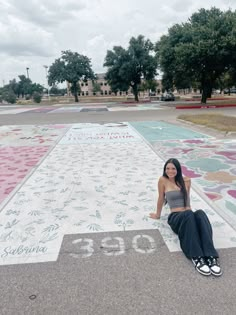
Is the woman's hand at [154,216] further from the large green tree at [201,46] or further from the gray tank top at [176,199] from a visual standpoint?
the large green tree at [201,46]

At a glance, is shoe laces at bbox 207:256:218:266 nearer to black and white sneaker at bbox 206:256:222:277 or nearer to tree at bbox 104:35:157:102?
black and white sneaker at bbox 206:256:222:277

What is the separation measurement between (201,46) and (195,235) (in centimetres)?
2396

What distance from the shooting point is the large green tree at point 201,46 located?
2406 cm

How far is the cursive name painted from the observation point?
3313 mm

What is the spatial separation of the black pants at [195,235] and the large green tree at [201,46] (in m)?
23.5

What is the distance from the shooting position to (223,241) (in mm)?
3420

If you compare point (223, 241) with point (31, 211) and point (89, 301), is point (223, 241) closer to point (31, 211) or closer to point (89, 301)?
point (89, 301)

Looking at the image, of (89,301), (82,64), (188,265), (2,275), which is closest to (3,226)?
(2,275)

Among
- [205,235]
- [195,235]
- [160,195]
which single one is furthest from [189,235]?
[160,195]

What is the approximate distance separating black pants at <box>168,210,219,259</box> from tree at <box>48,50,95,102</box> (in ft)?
179

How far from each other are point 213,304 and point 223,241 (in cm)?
111

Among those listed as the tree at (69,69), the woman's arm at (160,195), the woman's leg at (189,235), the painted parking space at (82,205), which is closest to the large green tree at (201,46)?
the painted parking space at (82,205)

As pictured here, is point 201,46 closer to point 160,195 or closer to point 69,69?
point 160,195

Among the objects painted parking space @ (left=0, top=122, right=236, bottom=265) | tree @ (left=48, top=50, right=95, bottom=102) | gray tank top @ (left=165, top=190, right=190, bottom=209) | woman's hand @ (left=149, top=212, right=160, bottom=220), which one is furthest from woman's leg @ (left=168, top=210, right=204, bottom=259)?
tree @ (left=48, top=50, right=95, bottom=102)
